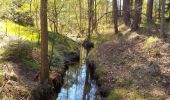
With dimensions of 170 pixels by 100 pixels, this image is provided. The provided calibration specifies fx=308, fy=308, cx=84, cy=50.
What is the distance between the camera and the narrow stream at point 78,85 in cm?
1564

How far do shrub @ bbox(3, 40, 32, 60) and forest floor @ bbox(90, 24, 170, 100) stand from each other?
4.32 metres

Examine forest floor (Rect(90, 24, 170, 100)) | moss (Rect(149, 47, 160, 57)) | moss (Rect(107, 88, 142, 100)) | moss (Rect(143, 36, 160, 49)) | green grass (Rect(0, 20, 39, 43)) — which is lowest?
A: moss (Rect(107, 88, 142, 100))

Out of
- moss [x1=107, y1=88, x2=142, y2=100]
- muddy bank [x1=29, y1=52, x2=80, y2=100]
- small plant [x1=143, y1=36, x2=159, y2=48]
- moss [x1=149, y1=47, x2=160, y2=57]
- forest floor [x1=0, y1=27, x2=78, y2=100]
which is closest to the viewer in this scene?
forest floor [x1=0, y1=27, x2=78, y2=100]

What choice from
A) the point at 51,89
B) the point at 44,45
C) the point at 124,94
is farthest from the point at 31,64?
the point at 124,94

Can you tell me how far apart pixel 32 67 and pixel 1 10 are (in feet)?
25.3

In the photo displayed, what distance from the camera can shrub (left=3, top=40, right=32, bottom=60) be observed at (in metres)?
16.2

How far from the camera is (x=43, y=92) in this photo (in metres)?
14.0

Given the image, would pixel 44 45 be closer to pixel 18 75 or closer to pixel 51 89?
pixel 18 75

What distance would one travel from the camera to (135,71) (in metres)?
15.8

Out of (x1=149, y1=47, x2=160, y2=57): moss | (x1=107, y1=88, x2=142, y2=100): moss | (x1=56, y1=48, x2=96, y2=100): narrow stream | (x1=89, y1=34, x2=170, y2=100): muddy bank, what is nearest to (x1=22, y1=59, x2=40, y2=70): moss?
(x1=56, y1=48, x2=96, y2=100): narrow stream

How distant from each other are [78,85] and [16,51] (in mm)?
4036

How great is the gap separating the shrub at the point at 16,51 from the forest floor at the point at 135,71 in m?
4.32

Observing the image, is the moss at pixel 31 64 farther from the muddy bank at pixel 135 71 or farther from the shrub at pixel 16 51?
the muddy bank at pixel 135 71

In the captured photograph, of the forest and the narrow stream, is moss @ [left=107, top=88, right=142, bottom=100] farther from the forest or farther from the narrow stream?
the narrow stream
